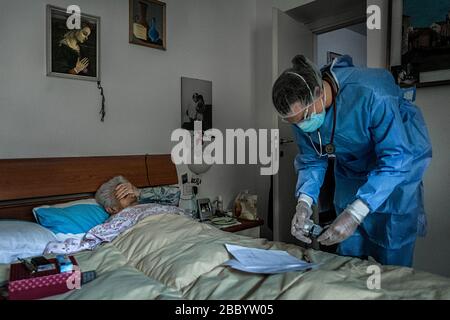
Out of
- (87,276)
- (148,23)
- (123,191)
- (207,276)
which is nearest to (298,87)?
(207,276)

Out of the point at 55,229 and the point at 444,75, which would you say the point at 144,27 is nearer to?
the point at 55,229

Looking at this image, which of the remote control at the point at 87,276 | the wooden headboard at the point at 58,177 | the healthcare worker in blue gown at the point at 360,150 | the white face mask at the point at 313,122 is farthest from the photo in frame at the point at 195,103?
the remote control at the point at 87,276

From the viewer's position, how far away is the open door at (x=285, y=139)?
2463 mm

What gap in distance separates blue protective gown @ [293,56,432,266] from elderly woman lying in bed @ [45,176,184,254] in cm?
79

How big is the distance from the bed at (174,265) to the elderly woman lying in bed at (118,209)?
8cm

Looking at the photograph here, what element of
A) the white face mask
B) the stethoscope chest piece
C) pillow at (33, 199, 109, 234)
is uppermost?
the white face mask

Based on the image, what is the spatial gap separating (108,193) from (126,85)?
2.51ft

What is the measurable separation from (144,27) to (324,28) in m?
1.67

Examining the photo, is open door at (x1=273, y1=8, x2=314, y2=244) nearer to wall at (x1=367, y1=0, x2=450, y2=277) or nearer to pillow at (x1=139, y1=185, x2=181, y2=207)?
wall at (x1=367, y1=0, x2=450, y2=277)

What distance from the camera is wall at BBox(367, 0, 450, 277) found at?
1.86m

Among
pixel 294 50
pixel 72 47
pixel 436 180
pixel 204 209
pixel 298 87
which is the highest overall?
pixel 294 50

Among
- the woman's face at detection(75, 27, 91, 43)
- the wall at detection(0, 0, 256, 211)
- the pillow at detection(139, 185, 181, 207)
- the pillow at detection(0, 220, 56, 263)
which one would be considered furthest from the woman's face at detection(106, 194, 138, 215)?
the woman's face at detection(75, 27, 91, 43)

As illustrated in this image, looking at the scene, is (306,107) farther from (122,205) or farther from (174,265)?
(122,205)

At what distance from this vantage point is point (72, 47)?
6.15ft
